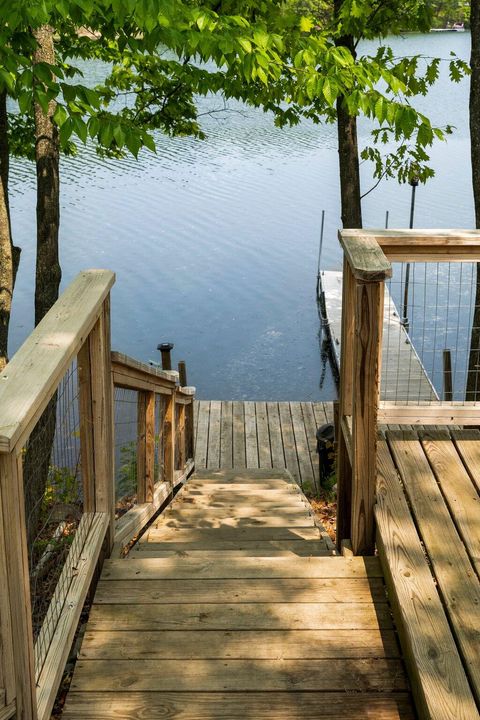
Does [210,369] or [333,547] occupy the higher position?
[333,547]

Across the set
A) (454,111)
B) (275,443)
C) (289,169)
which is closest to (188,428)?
(275,443)

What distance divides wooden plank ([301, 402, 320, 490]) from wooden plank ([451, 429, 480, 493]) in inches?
223

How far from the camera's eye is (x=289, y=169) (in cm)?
3481

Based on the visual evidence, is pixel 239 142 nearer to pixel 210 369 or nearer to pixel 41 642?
pixel 210 369

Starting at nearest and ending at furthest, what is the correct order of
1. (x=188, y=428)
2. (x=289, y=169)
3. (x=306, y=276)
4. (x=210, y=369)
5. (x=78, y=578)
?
(x=78, y=578) < (x=188, y=428) < (x=210, y=369) < (x=306, y=276) < (x=289, y=169)

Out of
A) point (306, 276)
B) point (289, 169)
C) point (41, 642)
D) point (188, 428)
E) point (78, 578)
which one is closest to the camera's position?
point (41, 642)

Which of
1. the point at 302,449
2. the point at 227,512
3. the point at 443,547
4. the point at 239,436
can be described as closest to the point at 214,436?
the point at 239,436

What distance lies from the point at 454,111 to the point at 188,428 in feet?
97.3

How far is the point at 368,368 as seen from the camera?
351 centimetres

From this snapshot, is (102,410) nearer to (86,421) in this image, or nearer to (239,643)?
(86,421)

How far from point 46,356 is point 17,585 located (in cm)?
70

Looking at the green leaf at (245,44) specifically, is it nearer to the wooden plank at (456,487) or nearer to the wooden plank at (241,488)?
the wooden plank at (456,487)

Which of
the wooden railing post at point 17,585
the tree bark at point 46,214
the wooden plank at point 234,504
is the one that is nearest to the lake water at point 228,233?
the tree bark at point 46,214

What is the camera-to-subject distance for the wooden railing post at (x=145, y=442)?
536cm
